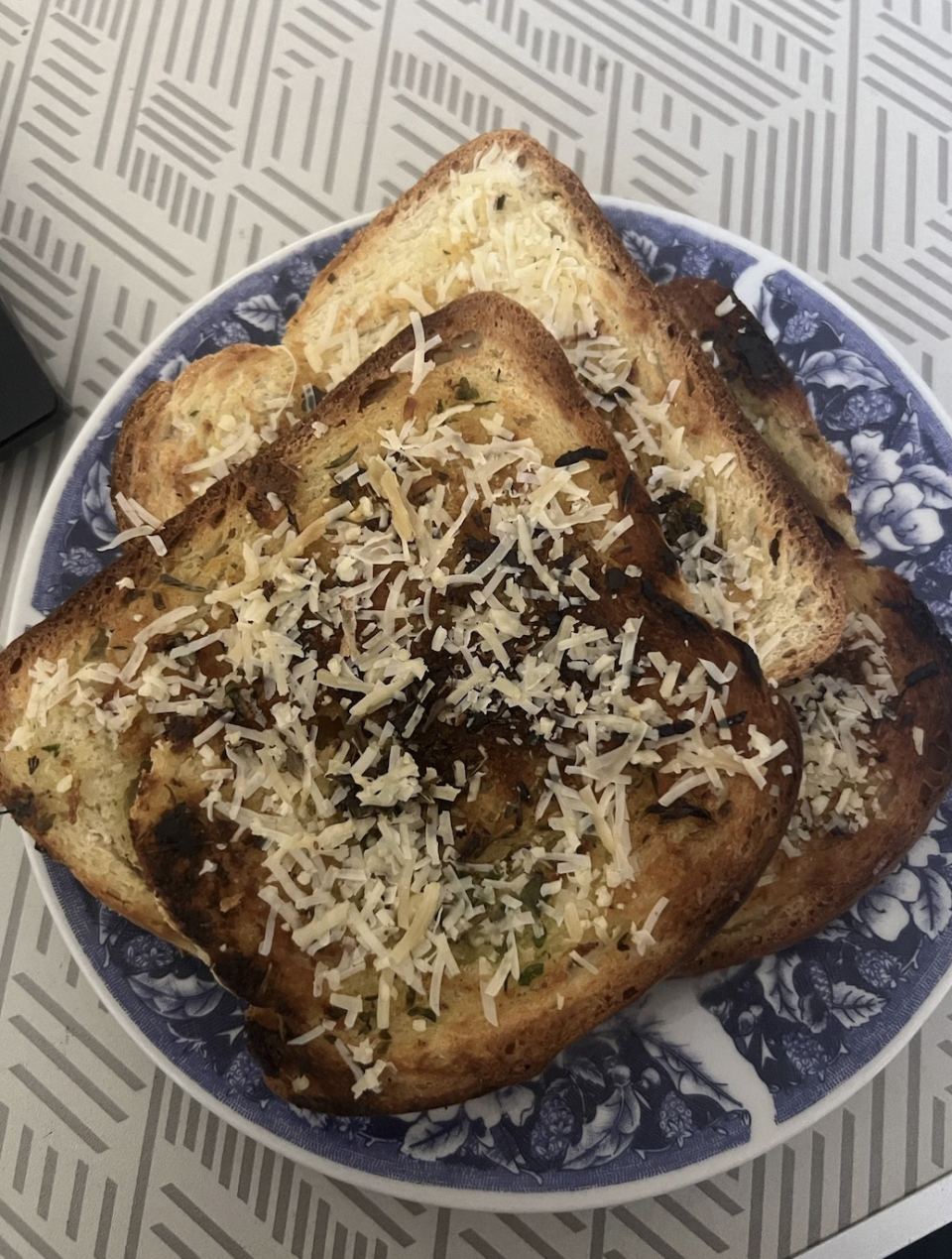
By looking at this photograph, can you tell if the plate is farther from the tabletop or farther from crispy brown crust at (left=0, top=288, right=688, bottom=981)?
the tabletop

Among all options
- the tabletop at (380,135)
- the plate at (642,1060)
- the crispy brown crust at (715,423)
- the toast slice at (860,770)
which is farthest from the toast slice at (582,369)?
the tabletop at (380,135)

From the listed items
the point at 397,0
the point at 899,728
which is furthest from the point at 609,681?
the point at 397,0

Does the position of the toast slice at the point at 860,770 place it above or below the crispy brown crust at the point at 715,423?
below

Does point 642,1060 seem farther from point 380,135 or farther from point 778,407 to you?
point 380,135

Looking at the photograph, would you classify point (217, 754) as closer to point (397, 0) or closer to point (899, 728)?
point (899, 728)

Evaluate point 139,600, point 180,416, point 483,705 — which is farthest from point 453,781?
point 180,416

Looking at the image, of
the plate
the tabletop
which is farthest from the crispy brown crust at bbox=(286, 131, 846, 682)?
the tabletop

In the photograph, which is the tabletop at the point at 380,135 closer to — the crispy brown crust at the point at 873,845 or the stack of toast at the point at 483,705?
the stack of toast at the point at 483,705

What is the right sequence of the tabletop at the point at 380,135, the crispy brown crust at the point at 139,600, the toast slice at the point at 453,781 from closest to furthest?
the toast slice at the point at 453,781 < the crispy brown crust at the point at 139,600 < the tabletop at the point at 380,135
